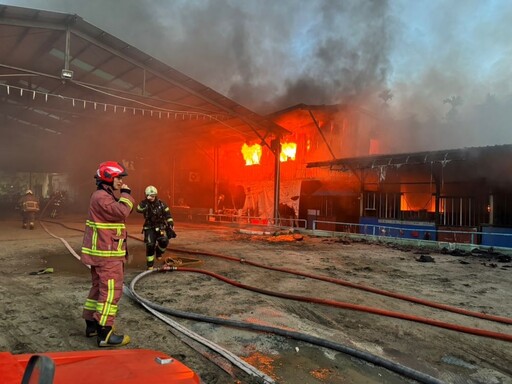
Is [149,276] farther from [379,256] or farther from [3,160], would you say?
[3,160]

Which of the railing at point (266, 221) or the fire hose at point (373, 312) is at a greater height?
the railing at point (266, 221)

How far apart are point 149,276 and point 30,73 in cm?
956

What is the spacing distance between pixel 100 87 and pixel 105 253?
455 inches

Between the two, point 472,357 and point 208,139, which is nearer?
point 472,357

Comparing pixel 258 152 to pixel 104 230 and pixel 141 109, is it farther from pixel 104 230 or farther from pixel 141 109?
pixel 104 230

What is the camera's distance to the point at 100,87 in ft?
42.2

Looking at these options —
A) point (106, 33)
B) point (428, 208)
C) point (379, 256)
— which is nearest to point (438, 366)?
point (379, 256)

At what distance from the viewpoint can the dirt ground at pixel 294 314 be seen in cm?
300

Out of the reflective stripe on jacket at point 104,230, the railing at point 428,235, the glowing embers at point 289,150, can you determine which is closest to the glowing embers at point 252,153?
the glowing embers at point 289,150

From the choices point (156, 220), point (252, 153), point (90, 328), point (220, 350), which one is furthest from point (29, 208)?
point (220, 350)

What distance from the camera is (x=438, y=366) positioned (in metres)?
3.06

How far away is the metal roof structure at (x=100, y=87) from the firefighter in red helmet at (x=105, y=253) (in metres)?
10.4

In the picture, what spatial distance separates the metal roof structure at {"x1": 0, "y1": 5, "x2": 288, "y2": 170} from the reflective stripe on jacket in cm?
1045

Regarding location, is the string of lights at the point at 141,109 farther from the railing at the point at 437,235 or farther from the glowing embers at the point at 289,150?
the railing at the point at 437,235
